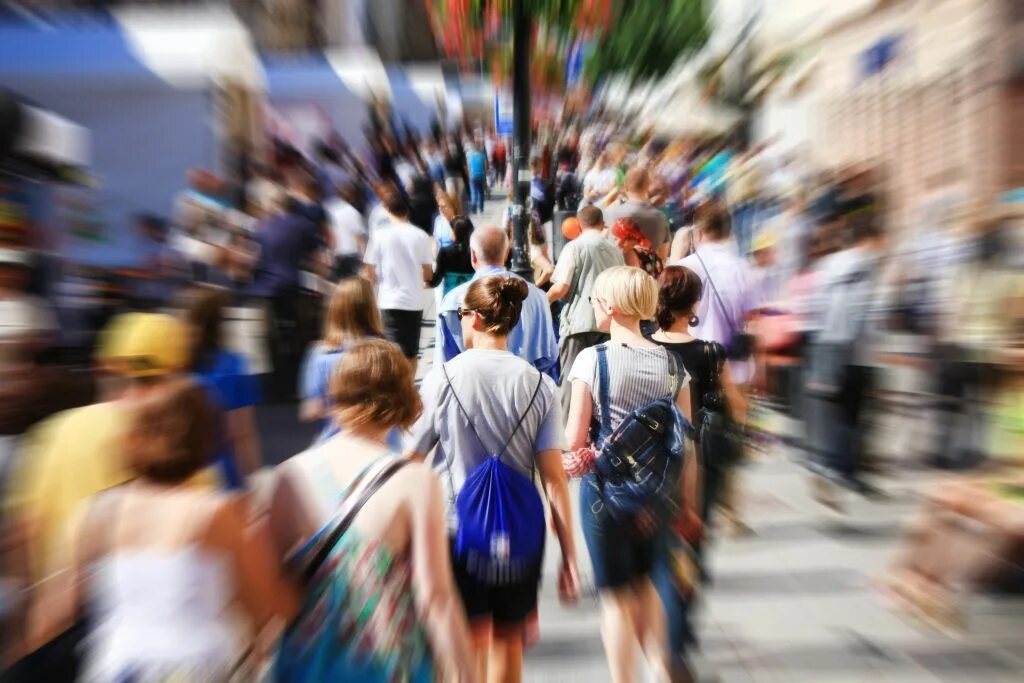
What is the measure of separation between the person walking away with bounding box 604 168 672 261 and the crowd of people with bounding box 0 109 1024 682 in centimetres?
40

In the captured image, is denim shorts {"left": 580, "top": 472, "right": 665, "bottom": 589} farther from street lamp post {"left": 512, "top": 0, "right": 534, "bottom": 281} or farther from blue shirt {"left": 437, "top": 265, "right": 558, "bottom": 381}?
street lamp post {"left": 512, "top": 0, "right": 534, "bottom": 281}

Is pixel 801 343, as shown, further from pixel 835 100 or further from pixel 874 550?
pixel 835 100

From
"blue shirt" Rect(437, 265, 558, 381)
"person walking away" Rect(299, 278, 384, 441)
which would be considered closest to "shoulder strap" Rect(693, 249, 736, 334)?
"blue shirt" Rect(437, 265, 558, 381)

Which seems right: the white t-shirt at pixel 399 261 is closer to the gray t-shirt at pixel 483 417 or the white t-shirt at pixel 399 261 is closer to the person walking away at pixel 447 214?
the person walking away at pixel 447 214

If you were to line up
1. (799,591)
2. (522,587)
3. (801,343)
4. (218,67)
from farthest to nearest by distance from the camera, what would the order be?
(218,67) → (801,343) → (799,591) → (522,587)

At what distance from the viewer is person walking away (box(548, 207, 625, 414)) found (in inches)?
258

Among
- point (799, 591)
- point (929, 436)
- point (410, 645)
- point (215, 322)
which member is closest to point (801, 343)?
point (929, 436)

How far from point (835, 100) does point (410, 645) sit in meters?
19.1

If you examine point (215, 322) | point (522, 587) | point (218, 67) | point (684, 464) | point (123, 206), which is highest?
point (218, 67)

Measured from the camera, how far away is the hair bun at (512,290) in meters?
3.40

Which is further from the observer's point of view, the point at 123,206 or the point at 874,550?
the point at 123,206

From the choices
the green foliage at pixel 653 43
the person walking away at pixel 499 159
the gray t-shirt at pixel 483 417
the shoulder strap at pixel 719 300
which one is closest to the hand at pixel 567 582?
the gray t-shirt at pixel 483 417

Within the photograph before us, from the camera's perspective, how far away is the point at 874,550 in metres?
5.55

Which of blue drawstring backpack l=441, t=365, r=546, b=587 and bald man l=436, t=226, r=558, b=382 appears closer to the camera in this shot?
blue drawstring backpack l=441, t=365, r=546, b=587
